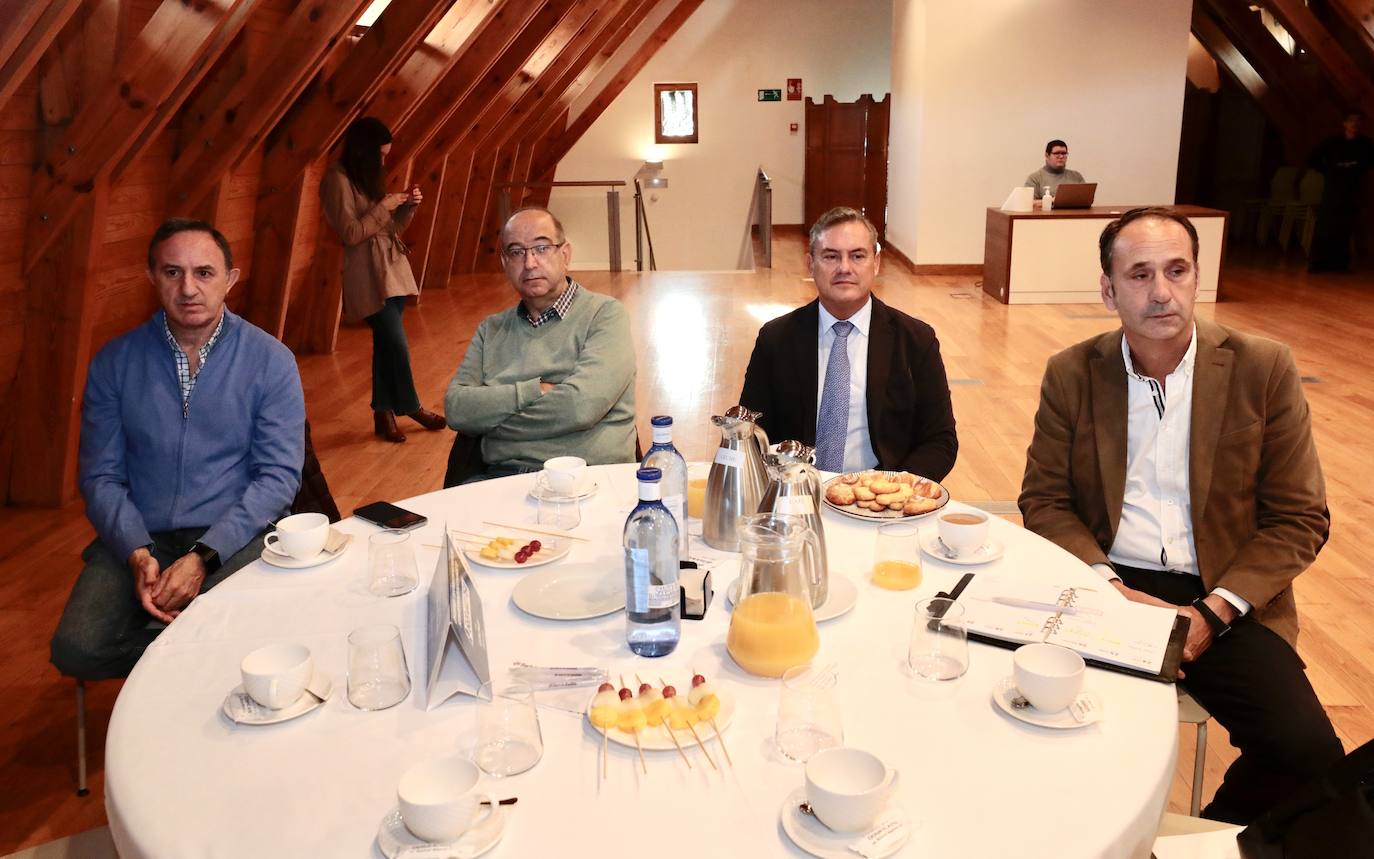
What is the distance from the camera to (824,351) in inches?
104

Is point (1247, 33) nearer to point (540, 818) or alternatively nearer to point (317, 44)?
point (317, 44)

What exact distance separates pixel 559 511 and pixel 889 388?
976 millimetres

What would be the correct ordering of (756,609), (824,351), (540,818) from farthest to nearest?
(824,351), (756,609), (540,818)

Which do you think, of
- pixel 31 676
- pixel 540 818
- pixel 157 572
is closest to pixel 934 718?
pixel 540 818

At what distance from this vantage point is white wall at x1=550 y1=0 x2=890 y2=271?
13.5 m

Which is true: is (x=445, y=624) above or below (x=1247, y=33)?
below

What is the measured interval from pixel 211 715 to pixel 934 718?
900 millimetres

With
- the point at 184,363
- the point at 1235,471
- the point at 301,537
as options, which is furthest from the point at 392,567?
the point at 1235,471

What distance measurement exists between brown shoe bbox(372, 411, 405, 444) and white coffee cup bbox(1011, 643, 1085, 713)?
13.1ft

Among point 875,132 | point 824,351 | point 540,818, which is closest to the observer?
point 540,818

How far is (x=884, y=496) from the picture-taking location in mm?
1943

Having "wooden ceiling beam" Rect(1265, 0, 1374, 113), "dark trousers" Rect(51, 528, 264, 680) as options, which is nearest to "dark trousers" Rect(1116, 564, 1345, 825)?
"dark trousers" Rect(51, 528, 264, 680)

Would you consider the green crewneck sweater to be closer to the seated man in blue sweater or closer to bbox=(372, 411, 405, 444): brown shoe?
the seated man in blue sweater

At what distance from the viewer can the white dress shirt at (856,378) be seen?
2.61 meters
